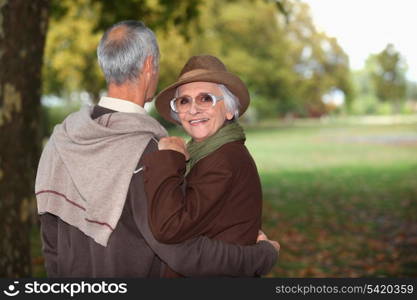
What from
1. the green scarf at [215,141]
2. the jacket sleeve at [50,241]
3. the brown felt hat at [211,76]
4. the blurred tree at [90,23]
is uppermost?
the blurred tree at [90,23]

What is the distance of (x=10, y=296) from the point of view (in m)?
3.04

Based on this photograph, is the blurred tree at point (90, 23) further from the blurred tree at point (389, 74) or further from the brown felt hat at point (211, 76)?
the blurred tree at point (389, 74)

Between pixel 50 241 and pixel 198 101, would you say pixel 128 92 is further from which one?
pixel 50 241

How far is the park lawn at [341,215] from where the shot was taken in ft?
29.2

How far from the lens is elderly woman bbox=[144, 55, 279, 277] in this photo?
2.41 m

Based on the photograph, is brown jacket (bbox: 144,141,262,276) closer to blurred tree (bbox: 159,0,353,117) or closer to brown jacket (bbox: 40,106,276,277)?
brown jacket (bbox: 40,106,276,277)

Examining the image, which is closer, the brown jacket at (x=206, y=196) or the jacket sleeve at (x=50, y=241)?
the brown jacket at (x=206, y=196)

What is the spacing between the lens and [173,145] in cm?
248

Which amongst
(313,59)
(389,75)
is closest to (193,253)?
(313,59)

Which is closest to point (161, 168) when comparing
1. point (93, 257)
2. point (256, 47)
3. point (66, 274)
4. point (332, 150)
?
point (93, 257)

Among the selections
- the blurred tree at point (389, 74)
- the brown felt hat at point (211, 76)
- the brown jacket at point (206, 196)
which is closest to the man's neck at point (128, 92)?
the brown felt hat at point (211, 76)

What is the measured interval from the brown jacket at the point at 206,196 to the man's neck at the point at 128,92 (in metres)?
0.31

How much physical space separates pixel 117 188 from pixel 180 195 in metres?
0.27

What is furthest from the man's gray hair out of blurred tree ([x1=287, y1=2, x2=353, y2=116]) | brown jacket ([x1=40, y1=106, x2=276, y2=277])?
blurred tree ([x1=287, y1=2, x2=353, y2=116])
